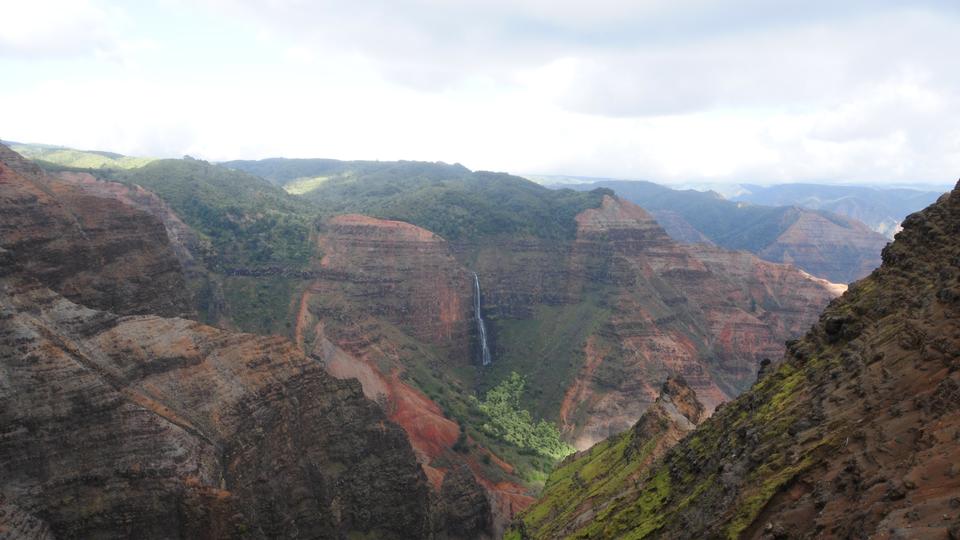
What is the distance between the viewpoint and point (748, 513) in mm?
23109

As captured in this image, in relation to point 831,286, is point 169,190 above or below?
above

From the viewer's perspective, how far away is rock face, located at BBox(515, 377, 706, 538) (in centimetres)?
5103

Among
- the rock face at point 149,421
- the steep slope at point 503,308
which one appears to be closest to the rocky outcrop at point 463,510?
the rock face at point 149,421

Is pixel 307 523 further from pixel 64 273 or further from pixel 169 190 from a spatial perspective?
pixel 169 190

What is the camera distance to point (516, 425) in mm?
114375

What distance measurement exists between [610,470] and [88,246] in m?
52.3

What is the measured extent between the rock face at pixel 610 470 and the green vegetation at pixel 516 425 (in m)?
33.0

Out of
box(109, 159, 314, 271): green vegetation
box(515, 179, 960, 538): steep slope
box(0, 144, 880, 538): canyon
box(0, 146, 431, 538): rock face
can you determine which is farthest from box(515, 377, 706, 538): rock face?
box(109, 159, 314, 271): green vegetation

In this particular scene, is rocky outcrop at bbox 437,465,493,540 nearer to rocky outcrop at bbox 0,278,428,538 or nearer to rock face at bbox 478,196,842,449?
rocky outcrop at bbox 0,278,428,538

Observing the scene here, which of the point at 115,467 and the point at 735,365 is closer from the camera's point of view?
the point at 115,467

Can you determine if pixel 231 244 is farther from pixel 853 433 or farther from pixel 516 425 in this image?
pixel 853 433

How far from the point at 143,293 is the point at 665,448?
174 feet

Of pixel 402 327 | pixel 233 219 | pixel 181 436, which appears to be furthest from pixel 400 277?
pixel 181 436

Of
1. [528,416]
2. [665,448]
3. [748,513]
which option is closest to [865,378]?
[748,513]
